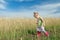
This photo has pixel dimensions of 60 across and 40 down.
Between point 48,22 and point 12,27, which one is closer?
→ point 12,27

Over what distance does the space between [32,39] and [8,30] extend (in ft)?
4.77

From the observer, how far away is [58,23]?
28.6ft

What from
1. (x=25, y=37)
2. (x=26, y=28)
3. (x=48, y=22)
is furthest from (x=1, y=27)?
(x=48, y=22)

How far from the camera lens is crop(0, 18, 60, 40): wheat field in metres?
6.61

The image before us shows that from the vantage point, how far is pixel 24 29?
7730 millimetres

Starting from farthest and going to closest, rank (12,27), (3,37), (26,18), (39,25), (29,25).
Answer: (26,18), (29,25), (12,27), (3,37), (39,25)

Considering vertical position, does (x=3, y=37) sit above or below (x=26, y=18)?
below

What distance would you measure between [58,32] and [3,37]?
2016mm

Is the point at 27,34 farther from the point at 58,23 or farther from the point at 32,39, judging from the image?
the point at 58,23

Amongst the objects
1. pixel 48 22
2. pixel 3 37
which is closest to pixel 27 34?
pixel 3 37

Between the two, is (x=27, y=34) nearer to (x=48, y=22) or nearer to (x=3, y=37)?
(x=3, y=37)

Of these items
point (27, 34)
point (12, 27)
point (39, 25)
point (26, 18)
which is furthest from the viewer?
point (26, 18)

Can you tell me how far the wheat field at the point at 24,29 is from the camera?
6.61 meters

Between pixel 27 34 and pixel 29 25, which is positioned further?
pixel 29 25
